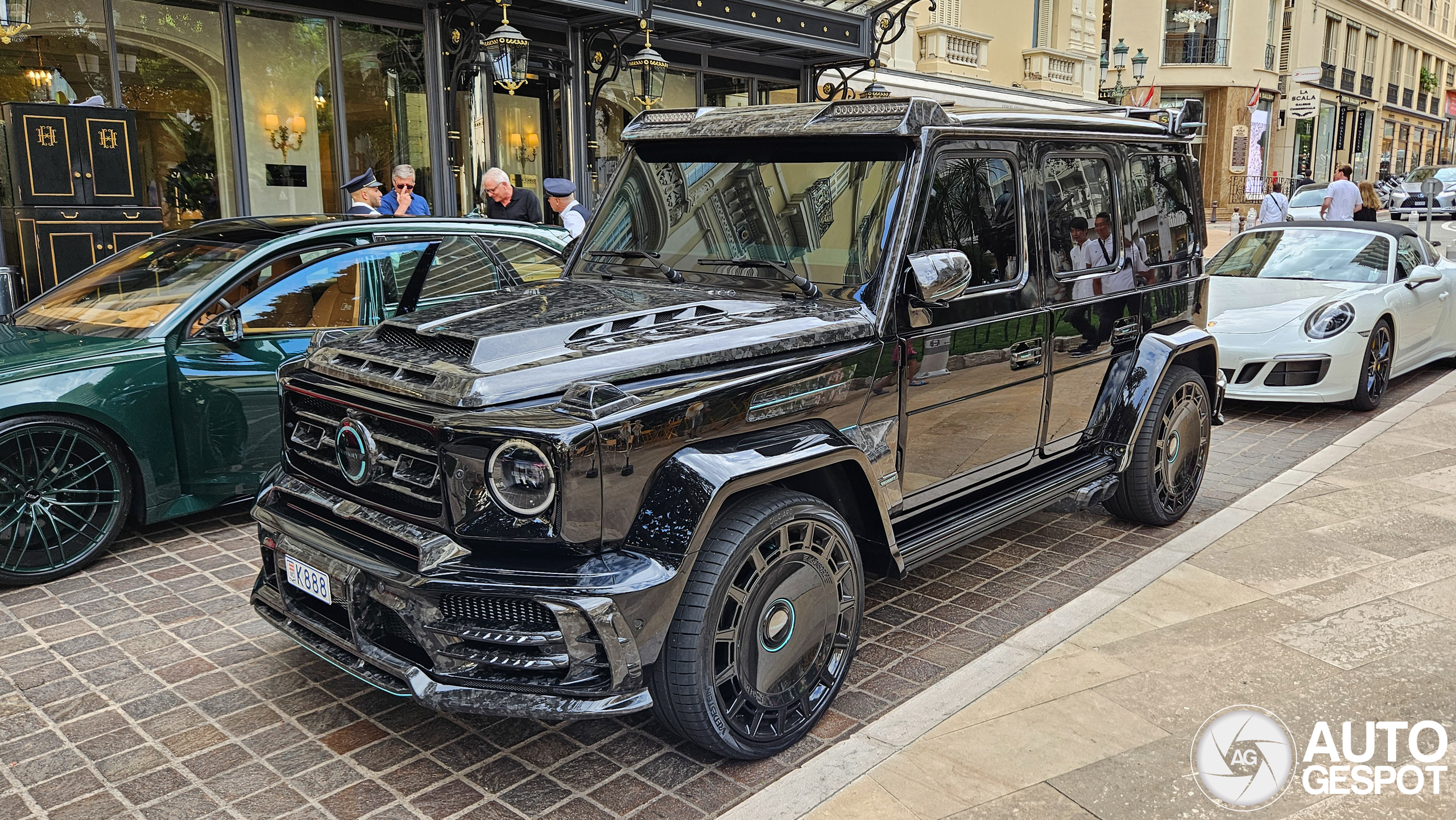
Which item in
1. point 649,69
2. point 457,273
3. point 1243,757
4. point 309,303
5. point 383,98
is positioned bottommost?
point 1243,757

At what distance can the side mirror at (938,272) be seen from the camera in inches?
147

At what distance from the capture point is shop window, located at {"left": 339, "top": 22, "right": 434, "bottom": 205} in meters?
11.8

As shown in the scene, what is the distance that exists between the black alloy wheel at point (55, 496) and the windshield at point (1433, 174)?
129 ft

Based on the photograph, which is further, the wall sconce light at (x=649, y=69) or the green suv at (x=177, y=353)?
the wall sconce light at (x=649, y=69)

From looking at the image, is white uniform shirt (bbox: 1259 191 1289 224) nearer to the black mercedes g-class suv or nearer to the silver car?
the black mercedes g-class suv

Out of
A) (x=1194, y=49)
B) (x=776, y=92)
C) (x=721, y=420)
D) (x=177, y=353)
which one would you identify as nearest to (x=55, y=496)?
(x=177, y=353)

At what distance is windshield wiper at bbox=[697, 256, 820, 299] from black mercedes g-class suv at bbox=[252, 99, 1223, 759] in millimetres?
19

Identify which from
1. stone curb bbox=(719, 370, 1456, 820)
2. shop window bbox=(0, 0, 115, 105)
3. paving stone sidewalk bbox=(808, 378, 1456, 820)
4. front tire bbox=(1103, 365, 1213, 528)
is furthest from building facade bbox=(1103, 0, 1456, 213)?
paving stone sidewalk bbox=(808, 378, 1456, 820)

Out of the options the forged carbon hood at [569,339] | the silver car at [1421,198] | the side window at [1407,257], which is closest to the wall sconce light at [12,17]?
the forged carbon hood at [569,339]

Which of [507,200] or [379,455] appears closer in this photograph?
[379,455]

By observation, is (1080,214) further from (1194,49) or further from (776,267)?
(1194,49)

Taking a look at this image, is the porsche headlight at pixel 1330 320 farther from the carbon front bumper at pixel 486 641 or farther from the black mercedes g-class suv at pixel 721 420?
the carbon front bumper at pixel 486 641

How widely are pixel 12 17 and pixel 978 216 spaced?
948 centimetres

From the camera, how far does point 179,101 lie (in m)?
10.9
